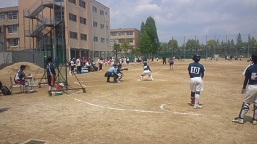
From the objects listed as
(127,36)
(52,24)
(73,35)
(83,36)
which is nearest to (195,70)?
(52,24)

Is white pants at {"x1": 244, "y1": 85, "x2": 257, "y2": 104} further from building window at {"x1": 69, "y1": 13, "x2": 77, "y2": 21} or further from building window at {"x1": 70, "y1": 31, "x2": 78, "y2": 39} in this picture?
building window at {"x1": 69, "y1": 13, "x2": 77, "y2": 21}

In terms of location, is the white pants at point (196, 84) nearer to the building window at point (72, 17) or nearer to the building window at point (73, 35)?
the building window at point (73, 35)

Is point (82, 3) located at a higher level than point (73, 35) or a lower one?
higher

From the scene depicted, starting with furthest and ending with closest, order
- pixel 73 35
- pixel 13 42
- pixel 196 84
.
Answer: pixel 13 42 < pixel 73 35 < pixel 196 84

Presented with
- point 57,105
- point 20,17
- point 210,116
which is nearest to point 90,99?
point 57,105

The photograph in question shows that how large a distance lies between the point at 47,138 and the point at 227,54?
3094 inches

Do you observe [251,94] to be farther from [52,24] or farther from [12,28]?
[12,28]

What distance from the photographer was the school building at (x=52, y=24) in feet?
132

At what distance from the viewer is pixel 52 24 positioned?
38.1m

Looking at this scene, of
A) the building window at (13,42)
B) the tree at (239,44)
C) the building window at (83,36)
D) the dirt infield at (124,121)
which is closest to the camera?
the dirt infield at (124,121)

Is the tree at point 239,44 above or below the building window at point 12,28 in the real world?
below

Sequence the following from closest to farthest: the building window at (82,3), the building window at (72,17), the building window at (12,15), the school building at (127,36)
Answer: the building window at (72,17)
the building window at (12,15)
the building window at (82,3)
the school building at (127,36)

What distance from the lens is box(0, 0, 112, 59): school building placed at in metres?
40.2

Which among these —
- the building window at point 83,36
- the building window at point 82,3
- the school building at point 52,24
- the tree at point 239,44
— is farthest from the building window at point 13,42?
the tree at point 239,44
